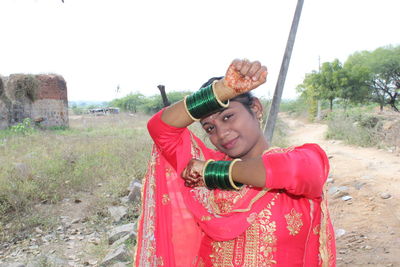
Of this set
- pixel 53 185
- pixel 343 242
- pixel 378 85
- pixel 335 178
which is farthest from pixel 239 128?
pixel 378 85

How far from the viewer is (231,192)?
1.49 metres

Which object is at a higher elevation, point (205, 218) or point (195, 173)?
point (195, 173)

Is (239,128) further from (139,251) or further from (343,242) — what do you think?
(343,242)

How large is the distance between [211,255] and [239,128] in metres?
0.59

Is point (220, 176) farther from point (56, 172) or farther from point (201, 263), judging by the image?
point (56, 172)

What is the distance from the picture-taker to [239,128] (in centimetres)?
142

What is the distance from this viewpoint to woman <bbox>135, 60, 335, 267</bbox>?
115 cm

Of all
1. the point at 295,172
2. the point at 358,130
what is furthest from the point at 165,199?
the point at 358,130

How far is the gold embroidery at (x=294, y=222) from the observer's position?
52.9 inches

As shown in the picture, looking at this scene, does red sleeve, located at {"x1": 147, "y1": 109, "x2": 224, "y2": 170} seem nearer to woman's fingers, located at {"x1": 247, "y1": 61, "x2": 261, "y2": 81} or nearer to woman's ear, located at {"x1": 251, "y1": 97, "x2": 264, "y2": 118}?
woman's ear, located at {"x1": 251, "y1": 97, "x2": 264, "y2": 118}

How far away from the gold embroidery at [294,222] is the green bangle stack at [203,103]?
0.52 m

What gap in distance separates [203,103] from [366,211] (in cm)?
475

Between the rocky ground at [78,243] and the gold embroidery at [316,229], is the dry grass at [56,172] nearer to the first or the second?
the rocky ground at [78,243]

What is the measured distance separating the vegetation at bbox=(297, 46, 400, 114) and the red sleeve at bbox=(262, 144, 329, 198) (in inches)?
1111
